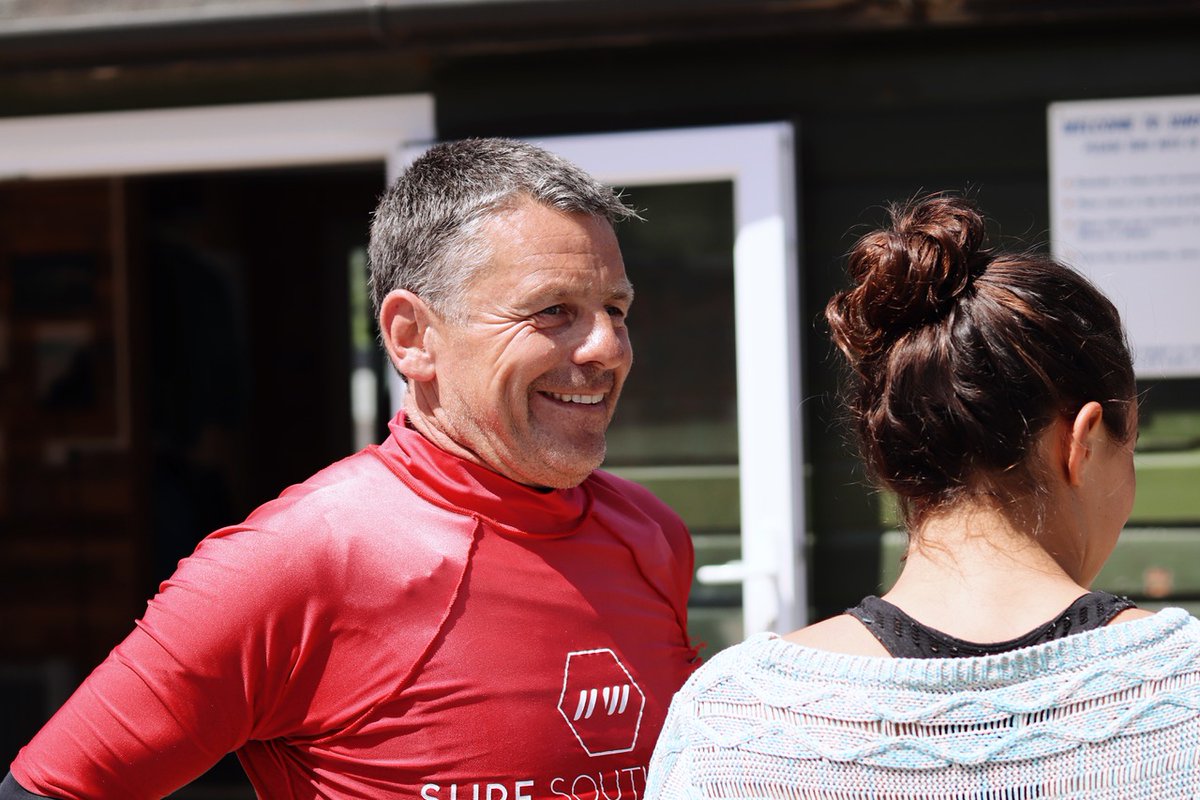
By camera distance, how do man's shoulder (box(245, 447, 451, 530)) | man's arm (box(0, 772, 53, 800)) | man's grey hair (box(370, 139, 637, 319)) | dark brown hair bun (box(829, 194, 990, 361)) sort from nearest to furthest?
dark brown hair bun (box(829, 194, 990, 361)) < man's arm (box(0, 772, 53, 800)) < man's shoulder (box(245, 447, 451, 530)) < man's grey hair (box(370, 139, 637, 319))

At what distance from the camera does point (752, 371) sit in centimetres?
326

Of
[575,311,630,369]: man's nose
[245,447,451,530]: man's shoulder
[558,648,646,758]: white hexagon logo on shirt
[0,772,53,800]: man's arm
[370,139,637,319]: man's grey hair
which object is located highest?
[370,139,637,319]: man's grey hair

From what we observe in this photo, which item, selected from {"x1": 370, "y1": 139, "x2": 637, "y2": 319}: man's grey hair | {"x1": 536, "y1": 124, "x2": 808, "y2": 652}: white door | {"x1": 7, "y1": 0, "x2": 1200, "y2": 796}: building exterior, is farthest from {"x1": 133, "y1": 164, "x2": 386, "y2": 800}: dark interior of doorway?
{"x1": 370, "y1": 139, "x2": 637, "y2": 319}: man's grey hair

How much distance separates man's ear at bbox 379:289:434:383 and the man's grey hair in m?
0.03

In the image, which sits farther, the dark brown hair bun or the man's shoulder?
the man's shoulder

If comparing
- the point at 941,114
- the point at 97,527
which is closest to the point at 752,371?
the point at 941,114

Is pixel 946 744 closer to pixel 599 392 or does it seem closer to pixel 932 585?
pixel 932 585

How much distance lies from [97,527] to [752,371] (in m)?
3.68

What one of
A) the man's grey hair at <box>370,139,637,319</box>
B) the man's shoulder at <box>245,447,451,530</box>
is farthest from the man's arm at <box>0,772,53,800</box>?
the man's grey hair at <box>370,139,637,319</box>

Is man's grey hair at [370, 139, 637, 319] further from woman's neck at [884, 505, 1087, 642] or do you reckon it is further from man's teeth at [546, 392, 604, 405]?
woman's neck at [884, 505, 1087, 642]

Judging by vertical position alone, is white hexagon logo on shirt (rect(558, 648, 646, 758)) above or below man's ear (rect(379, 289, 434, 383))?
below

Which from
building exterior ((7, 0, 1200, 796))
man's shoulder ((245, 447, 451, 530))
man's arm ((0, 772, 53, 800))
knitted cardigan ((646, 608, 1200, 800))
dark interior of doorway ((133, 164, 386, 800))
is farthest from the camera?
dark interior of doorway ((133, 164, 386, 800))

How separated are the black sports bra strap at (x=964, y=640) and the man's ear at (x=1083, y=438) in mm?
118

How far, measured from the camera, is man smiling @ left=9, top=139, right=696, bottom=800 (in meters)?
1.47
